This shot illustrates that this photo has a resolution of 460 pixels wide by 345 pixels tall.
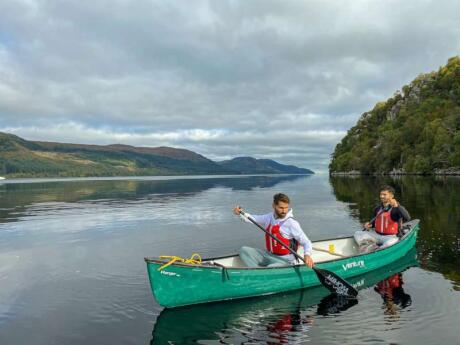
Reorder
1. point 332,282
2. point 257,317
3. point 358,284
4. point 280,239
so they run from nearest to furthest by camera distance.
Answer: point 257,317 < point 332,282 < point 280,239 < point 358,284

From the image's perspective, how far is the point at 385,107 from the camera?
182 m

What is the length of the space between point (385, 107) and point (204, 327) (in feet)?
623

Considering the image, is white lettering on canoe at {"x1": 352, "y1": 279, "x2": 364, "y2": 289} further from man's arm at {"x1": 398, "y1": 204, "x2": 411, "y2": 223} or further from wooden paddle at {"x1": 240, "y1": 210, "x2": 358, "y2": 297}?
man's arm at {"x1": 398, "y1": 204, "x2": 411, "y2": 223}

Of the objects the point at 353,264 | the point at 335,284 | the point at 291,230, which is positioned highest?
the point at 291,230

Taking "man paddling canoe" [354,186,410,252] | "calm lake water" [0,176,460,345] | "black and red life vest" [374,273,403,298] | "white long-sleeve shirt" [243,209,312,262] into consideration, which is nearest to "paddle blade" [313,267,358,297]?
"calm lake water" [0,176,460,345]

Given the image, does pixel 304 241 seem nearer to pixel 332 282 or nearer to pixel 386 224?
pixel 332 282

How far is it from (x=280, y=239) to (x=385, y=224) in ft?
22.9

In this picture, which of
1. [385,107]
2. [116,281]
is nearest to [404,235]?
[116,281]

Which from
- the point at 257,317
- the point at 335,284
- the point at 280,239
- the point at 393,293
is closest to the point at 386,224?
the point at 393,293

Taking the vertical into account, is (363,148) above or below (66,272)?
above

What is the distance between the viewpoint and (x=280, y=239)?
504 inches

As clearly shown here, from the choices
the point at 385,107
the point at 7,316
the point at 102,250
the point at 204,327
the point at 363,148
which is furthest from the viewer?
the point at 385,107

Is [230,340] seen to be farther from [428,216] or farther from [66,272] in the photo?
[428,216]

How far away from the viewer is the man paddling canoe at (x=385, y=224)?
1686 centimetres
